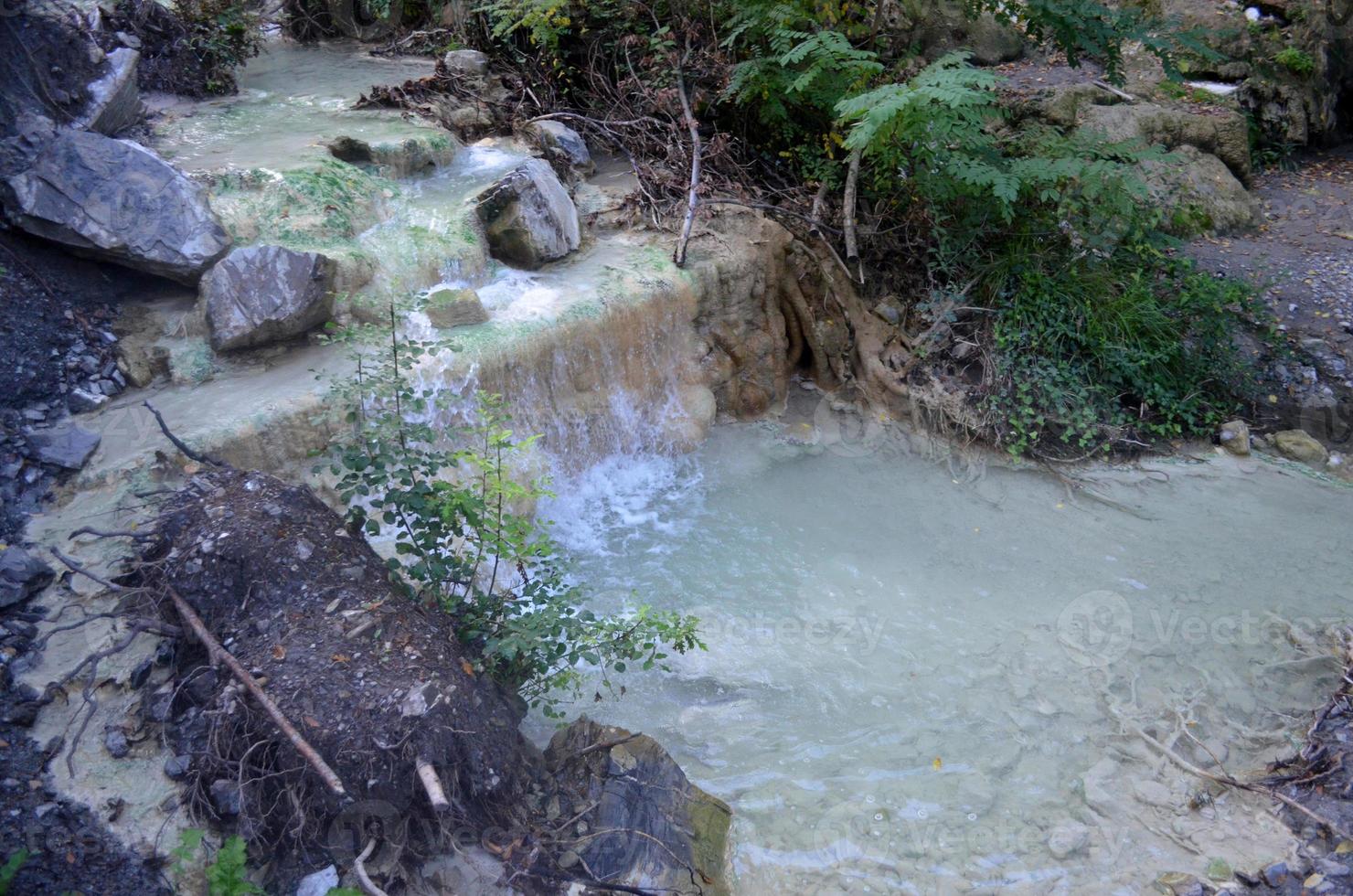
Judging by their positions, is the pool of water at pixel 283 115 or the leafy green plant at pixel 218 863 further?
the pool of water at pixel 283 115

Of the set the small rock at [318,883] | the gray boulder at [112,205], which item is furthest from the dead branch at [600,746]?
the gray boulder at [112,205]

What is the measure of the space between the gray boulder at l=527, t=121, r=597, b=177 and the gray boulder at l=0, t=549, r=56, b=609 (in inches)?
192

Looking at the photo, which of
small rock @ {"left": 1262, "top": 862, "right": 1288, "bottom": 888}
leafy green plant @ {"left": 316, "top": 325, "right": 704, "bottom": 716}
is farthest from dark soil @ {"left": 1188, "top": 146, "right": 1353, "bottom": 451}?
leafy green plant @ {"left": 316, "top": 325, "right": 704, "bottom": 716}

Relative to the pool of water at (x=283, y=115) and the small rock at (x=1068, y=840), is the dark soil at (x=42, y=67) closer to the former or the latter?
the pool of water at (x=283, y=115)

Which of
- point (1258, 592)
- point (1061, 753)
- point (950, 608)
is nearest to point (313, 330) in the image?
point (950, 608)

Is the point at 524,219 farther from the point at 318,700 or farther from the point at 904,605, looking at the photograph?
the point at 318,700

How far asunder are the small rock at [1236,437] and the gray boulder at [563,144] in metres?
5.29

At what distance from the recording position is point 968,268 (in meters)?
7.22

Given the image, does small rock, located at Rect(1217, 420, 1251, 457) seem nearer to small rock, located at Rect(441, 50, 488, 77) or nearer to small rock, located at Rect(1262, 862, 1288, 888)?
small rock, located at Rect(1262, 862, 1288, 888)

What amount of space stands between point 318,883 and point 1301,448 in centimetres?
692

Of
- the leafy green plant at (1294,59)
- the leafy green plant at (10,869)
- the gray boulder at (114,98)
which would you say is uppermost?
the leafy green plant at (1294,59)

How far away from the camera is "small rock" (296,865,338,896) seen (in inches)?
120

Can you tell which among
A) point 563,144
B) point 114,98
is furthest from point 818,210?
point 114,98

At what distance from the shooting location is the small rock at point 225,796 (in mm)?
3164
